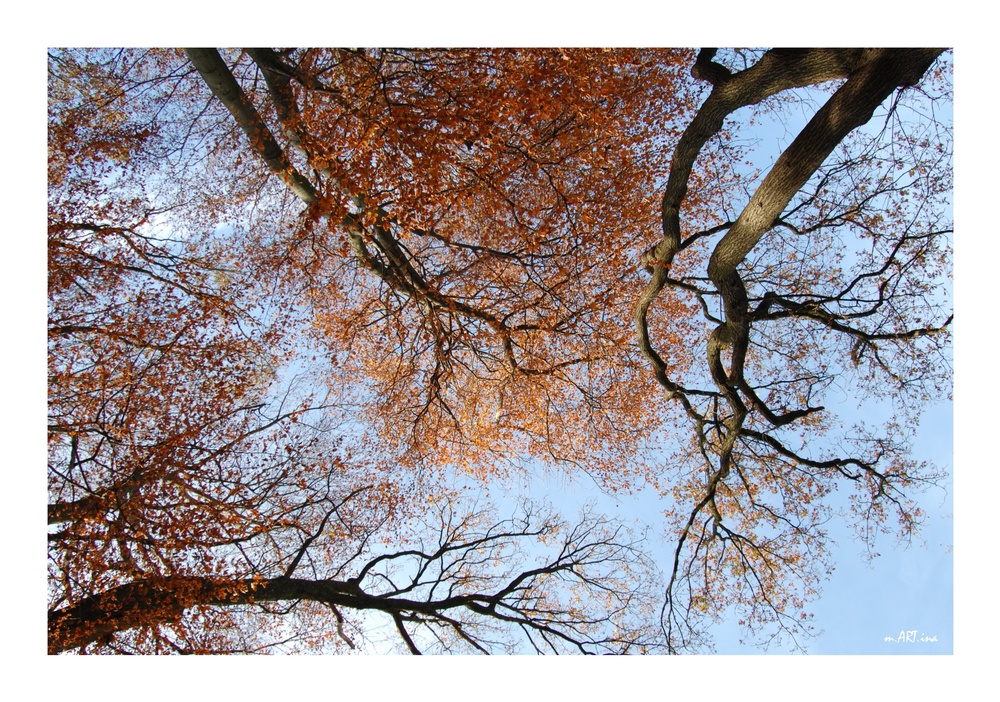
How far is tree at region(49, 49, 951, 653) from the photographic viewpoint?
3576 millimetres

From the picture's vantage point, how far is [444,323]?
4535 mm

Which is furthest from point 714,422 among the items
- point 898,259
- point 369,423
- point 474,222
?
point 369,423

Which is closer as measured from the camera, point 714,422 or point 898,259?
point 898,259

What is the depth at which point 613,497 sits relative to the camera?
4023 millimetres

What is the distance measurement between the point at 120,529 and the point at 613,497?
401 cm

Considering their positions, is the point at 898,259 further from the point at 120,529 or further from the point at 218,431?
the point at 120,529

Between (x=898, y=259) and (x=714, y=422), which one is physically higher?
(x=898, y=259)

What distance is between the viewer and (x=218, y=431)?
3967 millimetres

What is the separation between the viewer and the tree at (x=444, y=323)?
3576 millimetres
